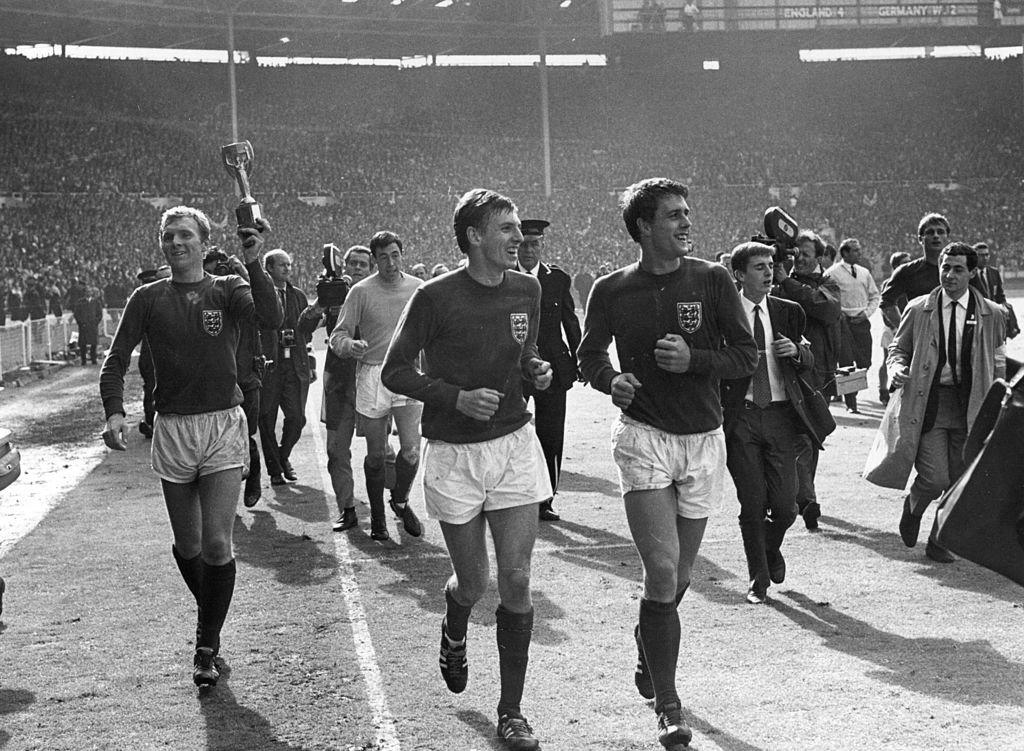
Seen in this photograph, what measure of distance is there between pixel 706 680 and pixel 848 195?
157ft

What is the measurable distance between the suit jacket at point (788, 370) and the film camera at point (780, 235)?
0.56m

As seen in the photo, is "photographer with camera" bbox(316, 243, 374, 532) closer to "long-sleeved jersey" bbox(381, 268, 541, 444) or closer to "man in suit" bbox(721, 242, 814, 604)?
"man in suit" bbox(721, 242, 814, 604)

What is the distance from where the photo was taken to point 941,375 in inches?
283

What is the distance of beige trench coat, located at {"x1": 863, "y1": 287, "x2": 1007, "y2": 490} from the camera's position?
7070 mm

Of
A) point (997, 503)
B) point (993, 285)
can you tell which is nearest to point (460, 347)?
point (997, 503)

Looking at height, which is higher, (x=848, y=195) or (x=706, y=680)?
(x=848, y=195)

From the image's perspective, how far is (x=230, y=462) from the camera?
5438 mm

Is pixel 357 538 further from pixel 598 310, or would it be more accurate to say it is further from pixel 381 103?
pixel 381 103

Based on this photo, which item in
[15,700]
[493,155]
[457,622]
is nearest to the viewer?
[457,622]

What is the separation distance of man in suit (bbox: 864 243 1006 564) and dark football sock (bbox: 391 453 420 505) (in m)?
2.71

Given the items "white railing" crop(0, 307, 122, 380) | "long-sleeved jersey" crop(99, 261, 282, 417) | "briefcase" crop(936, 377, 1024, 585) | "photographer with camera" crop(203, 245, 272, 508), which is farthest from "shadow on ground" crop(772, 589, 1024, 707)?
"white railing" crop(0, 307, 122, 380)

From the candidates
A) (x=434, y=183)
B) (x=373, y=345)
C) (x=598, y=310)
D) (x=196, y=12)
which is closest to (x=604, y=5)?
(x=434, y=183)

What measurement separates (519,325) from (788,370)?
2.54 m

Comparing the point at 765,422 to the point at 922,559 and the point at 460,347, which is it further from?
the point at 460,347
